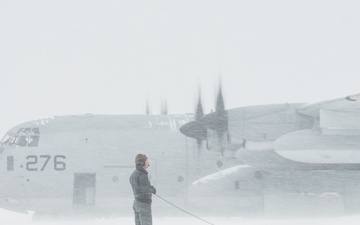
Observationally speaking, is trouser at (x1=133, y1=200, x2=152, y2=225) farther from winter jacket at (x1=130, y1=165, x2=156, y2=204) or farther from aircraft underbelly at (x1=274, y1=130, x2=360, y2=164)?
aircraft underbelly at (x1=274, y1=130, x2=360, y2=164)

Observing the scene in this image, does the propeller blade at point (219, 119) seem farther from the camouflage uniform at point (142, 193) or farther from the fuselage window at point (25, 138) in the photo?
the camouflage uniform at point (142, 193)

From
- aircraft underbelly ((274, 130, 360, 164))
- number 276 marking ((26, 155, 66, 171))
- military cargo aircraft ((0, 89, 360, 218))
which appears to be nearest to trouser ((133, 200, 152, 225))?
aircraft underbelly ((274, 130, 360, 164))

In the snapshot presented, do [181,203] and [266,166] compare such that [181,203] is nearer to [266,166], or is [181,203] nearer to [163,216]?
[163,216]

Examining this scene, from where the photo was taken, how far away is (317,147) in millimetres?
16188

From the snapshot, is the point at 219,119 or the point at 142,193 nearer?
the point at 142,193

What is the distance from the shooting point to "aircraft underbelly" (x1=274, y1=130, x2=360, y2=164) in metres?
16.2

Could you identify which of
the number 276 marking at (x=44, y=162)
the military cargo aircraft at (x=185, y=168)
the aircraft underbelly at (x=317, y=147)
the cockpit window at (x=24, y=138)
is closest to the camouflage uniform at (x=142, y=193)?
→ the aircraft underbelly at (x=317, y=147)

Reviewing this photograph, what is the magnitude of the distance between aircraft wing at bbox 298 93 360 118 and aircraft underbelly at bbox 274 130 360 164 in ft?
2.42

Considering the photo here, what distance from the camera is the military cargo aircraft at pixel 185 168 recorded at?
17141 mm

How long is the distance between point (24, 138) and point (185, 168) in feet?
18.3

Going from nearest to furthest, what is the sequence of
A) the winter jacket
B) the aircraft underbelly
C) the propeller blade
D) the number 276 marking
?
the winter jacket
the aircraft underbelly
the propeller blade
the number 276 marking

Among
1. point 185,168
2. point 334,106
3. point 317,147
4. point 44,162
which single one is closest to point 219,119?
point 185,168

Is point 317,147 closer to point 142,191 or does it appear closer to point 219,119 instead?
point 219,119

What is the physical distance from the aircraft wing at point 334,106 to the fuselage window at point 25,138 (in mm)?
8914
